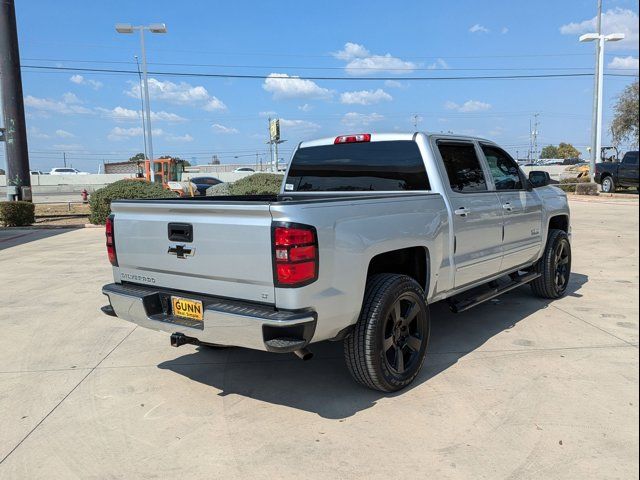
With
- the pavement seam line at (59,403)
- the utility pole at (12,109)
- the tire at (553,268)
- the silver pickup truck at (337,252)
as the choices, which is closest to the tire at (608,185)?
the tire at (553,268)

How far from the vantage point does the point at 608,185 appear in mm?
25812

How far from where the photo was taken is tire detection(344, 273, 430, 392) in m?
3.64

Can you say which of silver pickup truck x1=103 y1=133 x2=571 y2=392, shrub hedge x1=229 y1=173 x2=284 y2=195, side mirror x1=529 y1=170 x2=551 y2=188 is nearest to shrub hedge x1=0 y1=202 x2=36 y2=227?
shrub hedge x1=229 y1=173 x2=284 y2=195

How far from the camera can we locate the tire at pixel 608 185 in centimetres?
2541

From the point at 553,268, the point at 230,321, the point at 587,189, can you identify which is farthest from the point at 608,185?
the point at 230,321

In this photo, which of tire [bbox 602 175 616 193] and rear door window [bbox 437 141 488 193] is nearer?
rear door window [bbox 437 141 488 193]

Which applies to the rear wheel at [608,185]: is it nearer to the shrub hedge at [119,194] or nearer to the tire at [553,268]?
the shrub hedge at [119,194]

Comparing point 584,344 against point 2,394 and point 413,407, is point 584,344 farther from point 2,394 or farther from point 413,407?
point 2,394

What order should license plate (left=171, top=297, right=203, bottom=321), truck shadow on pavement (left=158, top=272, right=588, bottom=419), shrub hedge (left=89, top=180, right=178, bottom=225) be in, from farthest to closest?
shrub hedge (left=89, top=180, right=178, bottom=225) < truck shadow on pavement (left=158, top=272, right=588, bottom=419) < license plate (left=171, top=297, right=203, bottom=321)

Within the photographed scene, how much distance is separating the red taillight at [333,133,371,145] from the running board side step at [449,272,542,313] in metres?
1.72

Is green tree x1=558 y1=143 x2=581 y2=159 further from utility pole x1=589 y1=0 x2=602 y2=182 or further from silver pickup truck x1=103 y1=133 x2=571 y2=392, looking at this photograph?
silver pickup truck x1=103 y1=133 x2=571 y2=392

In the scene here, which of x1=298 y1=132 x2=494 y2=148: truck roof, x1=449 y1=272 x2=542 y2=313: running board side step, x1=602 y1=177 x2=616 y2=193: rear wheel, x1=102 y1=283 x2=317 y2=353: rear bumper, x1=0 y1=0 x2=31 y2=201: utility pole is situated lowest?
x1=449 y1=272 x2=542 y2=313: running board side step

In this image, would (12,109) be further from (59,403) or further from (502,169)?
(502,169)

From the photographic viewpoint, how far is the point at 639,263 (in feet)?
3.76
